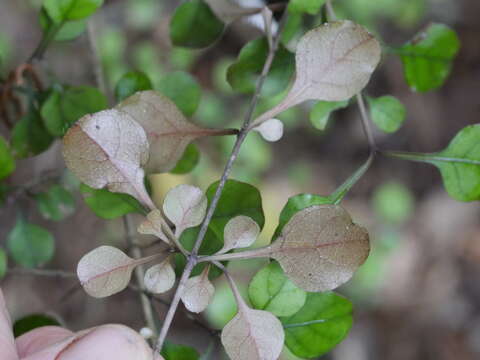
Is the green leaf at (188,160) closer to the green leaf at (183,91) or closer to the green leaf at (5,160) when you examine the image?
the green leaf at (183,91)

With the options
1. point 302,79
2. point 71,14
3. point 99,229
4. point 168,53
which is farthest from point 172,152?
point 168,53

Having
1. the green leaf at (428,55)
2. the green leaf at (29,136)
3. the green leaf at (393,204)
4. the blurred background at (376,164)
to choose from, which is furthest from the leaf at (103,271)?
the green leaf at (393,204)

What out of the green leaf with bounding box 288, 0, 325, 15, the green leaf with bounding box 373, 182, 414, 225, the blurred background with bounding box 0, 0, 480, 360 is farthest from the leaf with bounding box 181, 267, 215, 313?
the green leaf with bounding box 373, 182, 414, 225

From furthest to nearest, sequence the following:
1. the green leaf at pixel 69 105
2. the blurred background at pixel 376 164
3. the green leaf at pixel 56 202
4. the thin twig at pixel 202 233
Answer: the blurred background at pixel 376 164, the green leaf at pixel 56 202, the green leaf at pixel 69 105, the thin twig at pixel 202 233

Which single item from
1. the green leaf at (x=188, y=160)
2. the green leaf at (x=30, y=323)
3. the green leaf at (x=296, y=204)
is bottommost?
the green leaf at (x=30, y=323)

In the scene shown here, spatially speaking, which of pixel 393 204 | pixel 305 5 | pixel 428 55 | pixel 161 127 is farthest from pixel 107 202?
pixel 393 204

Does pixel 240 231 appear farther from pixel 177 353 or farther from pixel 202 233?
pixel 177 353

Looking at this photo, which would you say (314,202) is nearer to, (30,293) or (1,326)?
(1,326)
